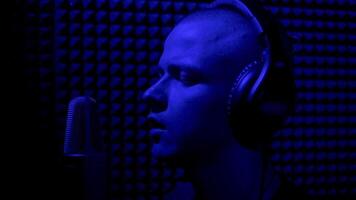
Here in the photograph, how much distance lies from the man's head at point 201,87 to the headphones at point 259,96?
0.02 meters

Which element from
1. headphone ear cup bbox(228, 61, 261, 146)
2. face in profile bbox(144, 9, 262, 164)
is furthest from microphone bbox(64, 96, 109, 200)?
headphone ear cup bbox(228, 61, 261, 146)

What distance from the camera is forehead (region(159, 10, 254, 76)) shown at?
706 mm

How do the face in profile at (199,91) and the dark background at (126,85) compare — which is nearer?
the face in profile at (199,91)

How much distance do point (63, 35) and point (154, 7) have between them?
0.25 metres

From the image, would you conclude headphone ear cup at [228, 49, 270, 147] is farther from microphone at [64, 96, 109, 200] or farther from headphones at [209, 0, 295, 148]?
microphone at [64, 96, 109, 200]

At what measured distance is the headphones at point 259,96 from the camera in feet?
2.20

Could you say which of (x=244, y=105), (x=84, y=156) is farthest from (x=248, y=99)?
(x=84, y=156)

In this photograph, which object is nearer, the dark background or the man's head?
the man's head

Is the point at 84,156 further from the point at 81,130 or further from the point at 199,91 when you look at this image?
the point at 199,91

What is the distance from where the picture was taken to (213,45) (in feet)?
2.33

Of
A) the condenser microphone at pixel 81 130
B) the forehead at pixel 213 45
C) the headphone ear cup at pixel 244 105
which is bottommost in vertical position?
the condenser microphone at pixel 81 130

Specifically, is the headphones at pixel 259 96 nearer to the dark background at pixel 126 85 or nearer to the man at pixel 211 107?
the man at pixel 211 107

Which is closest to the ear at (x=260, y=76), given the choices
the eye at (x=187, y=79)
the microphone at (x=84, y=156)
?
the eye at (x=187, y=79)

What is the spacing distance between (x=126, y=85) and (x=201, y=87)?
0.41m
